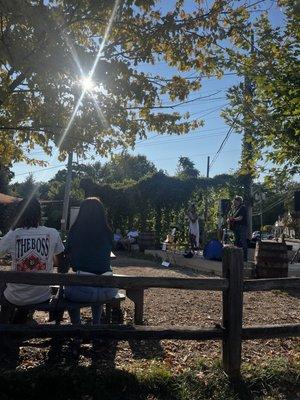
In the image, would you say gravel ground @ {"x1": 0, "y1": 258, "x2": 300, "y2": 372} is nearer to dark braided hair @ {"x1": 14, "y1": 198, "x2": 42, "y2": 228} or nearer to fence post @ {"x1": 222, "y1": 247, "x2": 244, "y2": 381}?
fence post @ {"x1": 222, "y1": 247, "x2": 244, "y2": 381}

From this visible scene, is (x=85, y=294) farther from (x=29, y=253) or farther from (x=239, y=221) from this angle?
(x=239, y=221)

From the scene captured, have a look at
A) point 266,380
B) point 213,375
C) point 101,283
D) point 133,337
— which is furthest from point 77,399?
point 266,380

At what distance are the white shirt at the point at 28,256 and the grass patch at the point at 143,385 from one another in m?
0.69

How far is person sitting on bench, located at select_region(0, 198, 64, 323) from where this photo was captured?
4.25m

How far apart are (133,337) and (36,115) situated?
344 cm

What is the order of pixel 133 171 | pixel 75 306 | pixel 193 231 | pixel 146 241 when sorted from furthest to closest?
pixel 133 171
pixel 146 241
pixel 193 231
pixel 75 306

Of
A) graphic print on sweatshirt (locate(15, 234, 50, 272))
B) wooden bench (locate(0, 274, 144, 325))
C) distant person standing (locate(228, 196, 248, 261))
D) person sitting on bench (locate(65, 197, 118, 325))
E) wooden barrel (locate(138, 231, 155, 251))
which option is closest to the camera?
wooden bench (locate(0, 274, 144, 325))

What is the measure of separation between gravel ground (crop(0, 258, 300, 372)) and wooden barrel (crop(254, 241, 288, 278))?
2.17 metres

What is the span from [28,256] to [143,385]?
159cm

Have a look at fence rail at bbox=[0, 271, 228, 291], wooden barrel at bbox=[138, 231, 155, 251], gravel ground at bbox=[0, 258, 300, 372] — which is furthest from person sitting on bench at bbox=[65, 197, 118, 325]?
wooden barrel at bbox=[138, 231, 155, 251]

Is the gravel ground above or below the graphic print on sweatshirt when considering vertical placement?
below

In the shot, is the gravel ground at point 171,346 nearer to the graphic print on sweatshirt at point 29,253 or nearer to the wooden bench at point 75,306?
the wooden bench at point 75,306

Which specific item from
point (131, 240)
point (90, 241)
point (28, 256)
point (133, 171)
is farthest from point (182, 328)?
point (133, 171)

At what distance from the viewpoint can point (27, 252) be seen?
14.2 feet
